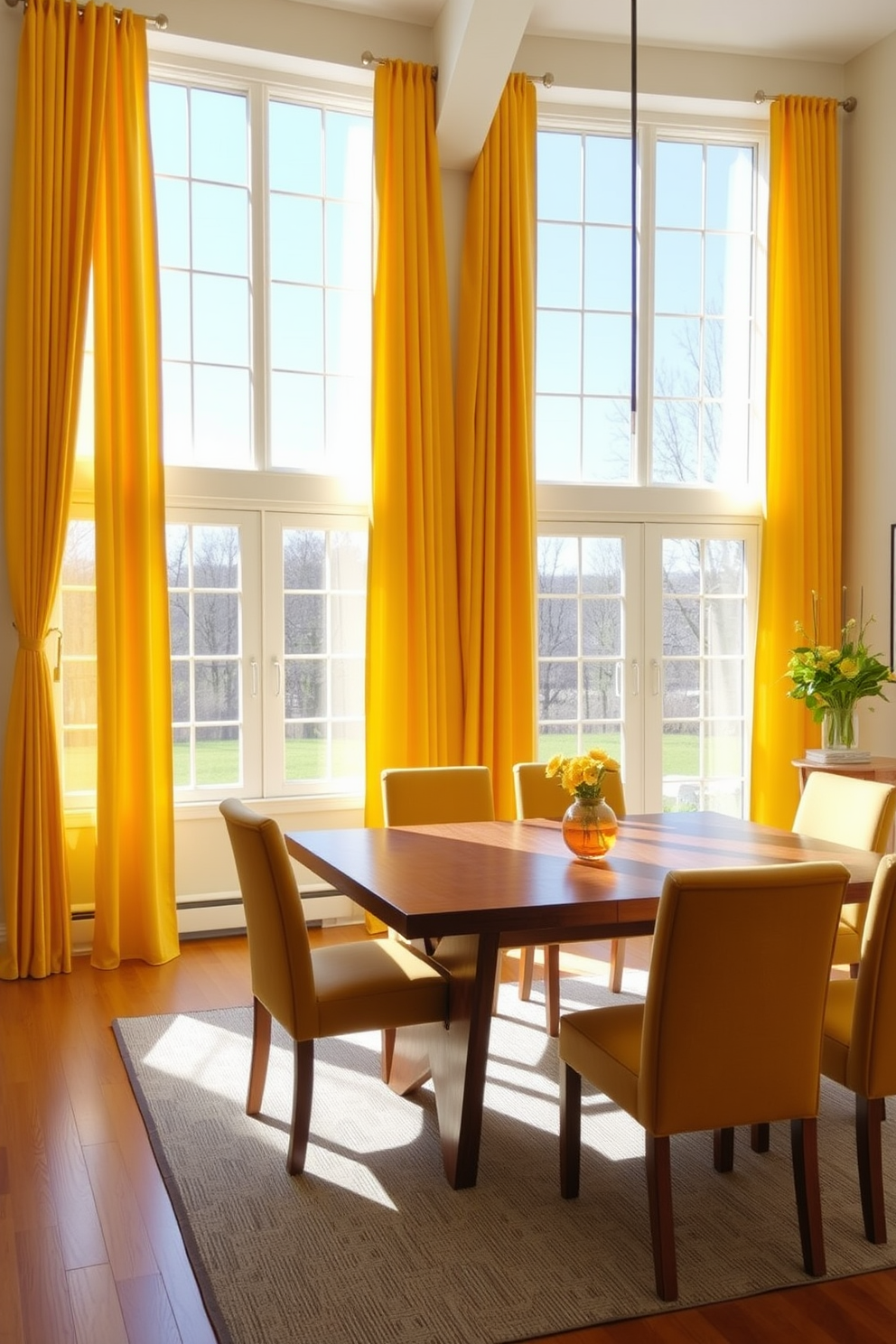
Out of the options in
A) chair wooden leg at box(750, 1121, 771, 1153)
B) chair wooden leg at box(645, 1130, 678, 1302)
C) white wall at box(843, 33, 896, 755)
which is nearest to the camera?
chair wooden leg at box(645, 1130, 678, 1302)

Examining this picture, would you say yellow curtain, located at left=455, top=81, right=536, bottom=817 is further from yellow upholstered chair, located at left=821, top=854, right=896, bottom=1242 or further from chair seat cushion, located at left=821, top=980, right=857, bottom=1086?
yellow upholstered chair, located at left=821, top=854, right=896, bottom=1242

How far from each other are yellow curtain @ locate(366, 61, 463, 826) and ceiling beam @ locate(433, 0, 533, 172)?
10 centimetres

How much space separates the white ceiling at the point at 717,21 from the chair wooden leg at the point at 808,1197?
15.4ft

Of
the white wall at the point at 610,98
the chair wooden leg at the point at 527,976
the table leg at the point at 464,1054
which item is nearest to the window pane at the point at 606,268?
the white wall at the point at 610,98

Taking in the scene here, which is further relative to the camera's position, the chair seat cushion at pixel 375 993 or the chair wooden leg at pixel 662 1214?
the chair seat cushion at pixel 375 993

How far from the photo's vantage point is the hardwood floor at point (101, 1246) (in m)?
2.41

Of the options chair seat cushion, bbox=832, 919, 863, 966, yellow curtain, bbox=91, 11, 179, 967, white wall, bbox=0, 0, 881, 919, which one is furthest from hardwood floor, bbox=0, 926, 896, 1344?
white wall, bbox=0, 0, 881, 919

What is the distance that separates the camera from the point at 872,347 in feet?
20.0

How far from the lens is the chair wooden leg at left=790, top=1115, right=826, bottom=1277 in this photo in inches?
104

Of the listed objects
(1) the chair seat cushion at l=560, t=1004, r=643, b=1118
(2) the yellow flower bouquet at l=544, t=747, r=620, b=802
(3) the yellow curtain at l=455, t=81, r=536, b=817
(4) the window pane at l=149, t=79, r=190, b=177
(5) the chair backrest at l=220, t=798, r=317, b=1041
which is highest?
(4) the window pane at l=149, t=79, r=190, b=177

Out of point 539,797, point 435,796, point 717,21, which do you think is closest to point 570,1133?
point 435,796

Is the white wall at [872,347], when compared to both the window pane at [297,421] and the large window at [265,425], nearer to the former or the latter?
the large window at [265,425]

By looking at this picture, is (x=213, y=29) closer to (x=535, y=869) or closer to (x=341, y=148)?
(x=341, y=148)

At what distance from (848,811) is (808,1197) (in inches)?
58.0
